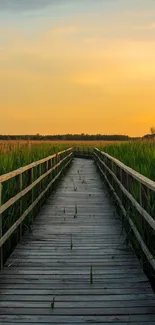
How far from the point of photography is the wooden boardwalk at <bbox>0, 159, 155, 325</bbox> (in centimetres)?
417

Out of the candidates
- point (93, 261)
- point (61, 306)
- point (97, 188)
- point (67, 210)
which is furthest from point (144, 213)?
point (97, 188)

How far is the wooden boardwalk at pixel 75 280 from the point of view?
164 inches

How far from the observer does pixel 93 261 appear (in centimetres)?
600

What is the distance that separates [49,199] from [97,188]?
3506 millimetres

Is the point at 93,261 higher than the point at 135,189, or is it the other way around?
the point at 135,189

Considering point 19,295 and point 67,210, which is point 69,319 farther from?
point 67,210

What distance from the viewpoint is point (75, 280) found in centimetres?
518

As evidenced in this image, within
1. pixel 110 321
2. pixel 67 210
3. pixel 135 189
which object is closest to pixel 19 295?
pixel 110 321

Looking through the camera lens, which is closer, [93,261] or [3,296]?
[3,296]

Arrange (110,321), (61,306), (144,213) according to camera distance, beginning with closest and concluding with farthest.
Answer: (110,321), (61,306), (144,213)

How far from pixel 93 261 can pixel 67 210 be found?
4.76 metres

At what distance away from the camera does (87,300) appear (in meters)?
4.52

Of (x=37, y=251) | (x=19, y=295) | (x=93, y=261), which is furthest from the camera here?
(x=37, y=251)

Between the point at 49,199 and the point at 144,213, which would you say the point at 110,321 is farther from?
the point at 49,199
